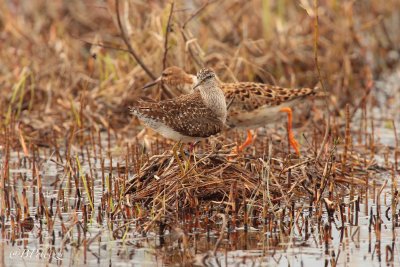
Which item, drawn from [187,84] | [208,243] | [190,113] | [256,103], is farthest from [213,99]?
[187,84]

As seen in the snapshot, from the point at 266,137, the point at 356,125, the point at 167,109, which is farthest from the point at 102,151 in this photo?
the point at 356,125

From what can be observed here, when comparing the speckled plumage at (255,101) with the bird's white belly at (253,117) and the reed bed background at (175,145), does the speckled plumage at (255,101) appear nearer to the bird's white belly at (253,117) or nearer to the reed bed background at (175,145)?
the bird's white belly at (253,117)

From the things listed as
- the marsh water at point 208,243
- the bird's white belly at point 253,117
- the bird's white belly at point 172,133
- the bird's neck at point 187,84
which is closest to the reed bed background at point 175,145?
the marsh water at point 208,243

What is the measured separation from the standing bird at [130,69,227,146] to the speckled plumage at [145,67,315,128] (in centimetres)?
121

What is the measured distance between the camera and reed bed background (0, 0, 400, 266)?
7.38m

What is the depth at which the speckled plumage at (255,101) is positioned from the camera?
9906mm

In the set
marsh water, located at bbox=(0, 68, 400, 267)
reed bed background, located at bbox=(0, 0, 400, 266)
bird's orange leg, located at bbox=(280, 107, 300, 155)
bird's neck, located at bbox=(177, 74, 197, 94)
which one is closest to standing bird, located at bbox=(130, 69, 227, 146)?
reed bed background, located at bbox=(0, 0, 400, 266)

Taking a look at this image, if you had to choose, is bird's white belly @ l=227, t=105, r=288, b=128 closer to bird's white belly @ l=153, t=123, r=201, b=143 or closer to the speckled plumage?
the speckled plumage

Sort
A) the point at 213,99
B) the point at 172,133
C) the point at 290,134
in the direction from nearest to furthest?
1. the point at 172,133
2. the point at 213,99
3. the point at 290,134

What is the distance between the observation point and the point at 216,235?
7105 millimetres

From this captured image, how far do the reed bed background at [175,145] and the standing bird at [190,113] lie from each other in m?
0.22

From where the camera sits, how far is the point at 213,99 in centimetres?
842

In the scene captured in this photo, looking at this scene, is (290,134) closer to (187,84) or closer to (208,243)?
(187,84)

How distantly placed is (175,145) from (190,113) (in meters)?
0.31
